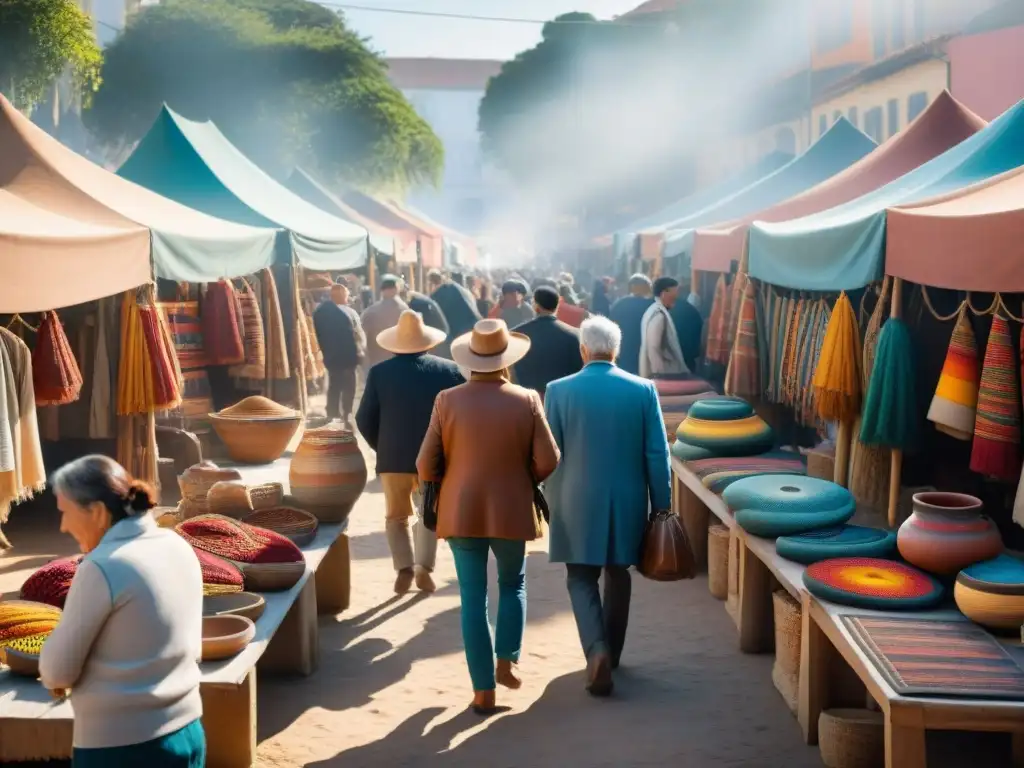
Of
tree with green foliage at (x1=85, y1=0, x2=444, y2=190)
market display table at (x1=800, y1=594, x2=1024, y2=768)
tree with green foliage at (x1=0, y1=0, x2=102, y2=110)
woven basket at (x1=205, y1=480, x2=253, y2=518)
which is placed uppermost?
tree with green foliage at (x1=85, y1=0, x2=444, y2=190)

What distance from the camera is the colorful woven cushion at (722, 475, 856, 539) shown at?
18.7 feet

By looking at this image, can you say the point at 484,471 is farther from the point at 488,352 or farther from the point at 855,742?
the point at 855,742

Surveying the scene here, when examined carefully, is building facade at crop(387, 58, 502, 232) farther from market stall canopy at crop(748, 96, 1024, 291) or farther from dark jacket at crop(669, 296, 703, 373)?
market stall canopy at crop(748, 96, 1024, 291)

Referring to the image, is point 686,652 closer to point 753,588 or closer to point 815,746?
point 753,588

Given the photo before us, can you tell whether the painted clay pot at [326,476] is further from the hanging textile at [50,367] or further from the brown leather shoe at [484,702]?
the hanging textile at [50,367]

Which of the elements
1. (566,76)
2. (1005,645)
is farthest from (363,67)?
(1005,645)

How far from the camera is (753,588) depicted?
609 cm

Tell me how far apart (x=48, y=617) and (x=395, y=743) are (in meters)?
1.40

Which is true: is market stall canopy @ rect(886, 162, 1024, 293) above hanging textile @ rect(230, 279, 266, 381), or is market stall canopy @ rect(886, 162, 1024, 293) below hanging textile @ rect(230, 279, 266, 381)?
above

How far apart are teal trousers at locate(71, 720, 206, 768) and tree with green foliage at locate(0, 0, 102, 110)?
580 inches

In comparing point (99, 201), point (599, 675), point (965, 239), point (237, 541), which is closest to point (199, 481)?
point (237, 541)

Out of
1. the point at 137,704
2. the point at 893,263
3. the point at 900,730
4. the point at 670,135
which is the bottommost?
the point at 900,730

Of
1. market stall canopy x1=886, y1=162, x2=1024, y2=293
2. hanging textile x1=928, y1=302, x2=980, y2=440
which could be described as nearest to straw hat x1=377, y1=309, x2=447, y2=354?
market stall canopy x1=886, y1=162, x2=1024, y2=293

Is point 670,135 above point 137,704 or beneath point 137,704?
above
